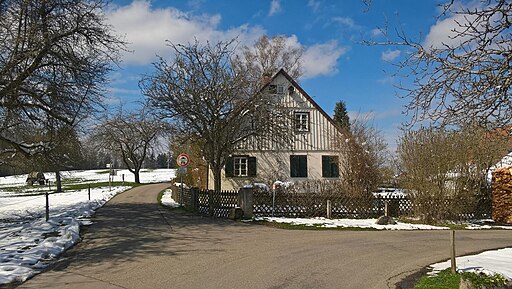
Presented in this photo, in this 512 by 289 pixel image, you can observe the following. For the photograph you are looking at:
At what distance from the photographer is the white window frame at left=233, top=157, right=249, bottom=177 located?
30.6m

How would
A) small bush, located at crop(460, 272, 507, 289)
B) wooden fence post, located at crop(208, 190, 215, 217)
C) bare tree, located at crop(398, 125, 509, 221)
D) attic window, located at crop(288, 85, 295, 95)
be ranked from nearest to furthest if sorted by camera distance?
1. small bush, located at crop(460, 272, 507, 289)
2. bare tree, located at crop(398, 125, 509, 221)
3. wooden fence post, located at crop(208, 190, 215, 217)
4. attic window, located at crop(288, 85, 295, 95)

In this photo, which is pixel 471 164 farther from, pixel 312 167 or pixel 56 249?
pixel 56 249

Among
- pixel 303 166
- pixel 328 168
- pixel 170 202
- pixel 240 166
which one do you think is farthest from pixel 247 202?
pixel 328 168

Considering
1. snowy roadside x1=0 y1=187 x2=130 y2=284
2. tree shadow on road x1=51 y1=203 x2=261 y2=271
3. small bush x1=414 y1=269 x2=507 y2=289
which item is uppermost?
small bush x1=414 y1=269 x2=507 y2=289

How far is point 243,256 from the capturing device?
10.2 metres

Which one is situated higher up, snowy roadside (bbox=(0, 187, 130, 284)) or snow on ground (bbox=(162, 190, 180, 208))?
snowy roadside (bbox=(0, 187, 130, 284))

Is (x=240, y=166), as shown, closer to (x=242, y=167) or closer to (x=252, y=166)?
(x=242, y=167)

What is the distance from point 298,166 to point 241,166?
437 centimetres

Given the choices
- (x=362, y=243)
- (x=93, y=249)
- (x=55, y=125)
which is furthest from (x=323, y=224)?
(x=55, y=125)

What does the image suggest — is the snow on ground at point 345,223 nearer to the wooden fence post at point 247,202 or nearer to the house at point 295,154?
the wooden fence post at point 247,202

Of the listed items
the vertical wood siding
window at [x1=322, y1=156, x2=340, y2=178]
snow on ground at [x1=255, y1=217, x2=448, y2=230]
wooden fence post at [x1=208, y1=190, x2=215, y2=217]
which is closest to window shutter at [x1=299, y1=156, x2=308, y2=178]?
the vertical wood siding

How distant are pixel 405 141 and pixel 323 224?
5394mm

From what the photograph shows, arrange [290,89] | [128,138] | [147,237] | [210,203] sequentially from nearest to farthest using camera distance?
[147,237] → [210,203] → [290,89] → [128,138]

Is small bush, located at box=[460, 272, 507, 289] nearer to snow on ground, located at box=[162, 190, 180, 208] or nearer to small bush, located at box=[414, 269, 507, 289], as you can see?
small bush, located at box=[414, 269, 507, 289]
